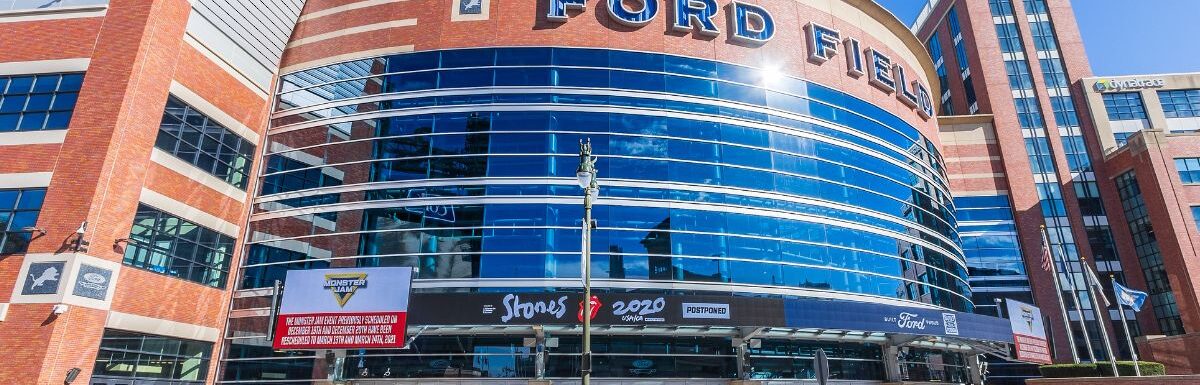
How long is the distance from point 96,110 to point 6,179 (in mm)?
4069

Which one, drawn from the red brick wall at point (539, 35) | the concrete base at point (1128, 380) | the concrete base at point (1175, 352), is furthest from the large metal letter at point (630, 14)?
the concrete base at point (1175, 352)

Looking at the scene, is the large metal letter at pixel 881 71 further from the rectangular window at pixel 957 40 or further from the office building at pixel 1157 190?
the rectangular window at pixel 957 40

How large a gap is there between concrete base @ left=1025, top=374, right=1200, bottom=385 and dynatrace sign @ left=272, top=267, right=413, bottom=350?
28909 millimetres

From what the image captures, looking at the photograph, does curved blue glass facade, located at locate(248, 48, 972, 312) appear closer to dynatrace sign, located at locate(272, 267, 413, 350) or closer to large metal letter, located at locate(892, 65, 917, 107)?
dynatrace sign, located at locate(272, 267, 413, 350)

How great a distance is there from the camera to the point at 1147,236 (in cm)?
4644

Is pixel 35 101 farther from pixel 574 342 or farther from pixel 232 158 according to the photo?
pixel 574 342

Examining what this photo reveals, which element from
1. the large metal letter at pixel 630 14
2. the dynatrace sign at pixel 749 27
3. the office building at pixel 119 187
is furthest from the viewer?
the dynatrace sign at pixel 749 27

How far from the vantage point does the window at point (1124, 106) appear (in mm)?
51875

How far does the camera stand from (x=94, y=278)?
2234 centimetres

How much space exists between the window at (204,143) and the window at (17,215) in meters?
4.40

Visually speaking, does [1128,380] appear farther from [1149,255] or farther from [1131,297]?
[1149,255]

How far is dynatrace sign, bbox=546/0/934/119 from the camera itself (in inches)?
1244

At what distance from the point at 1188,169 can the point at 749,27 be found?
38.3 metres

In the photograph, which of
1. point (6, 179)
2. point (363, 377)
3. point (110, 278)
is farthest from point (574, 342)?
point (6, 179)
